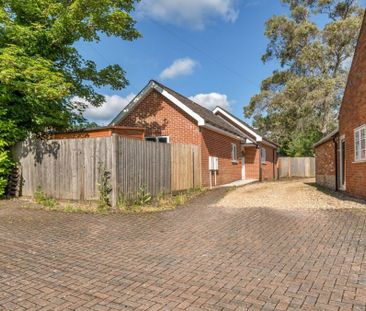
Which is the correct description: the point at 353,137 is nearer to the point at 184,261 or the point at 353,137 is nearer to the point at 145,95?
the point at 184,261

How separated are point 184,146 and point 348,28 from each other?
979 inches

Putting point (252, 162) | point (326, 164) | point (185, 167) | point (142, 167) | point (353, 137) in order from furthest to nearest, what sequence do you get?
point (252, 162)
point (326, 164)
point (185, 167)
point (353, 137)
point (142, 167)

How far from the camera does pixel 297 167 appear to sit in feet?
111

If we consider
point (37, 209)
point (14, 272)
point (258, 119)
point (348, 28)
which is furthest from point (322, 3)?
point (14, 272)

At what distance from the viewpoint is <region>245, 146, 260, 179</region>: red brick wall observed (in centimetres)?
2581

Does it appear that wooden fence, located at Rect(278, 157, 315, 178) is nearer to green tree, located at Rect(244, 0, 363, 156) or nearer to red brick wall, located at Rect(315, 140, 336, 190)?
green tree, located at Rect(244, 0, 363, 156)

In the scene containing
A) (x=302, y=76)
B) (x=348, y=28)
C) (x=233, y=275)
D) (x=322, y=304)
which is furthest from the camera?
(x=302, y=76)

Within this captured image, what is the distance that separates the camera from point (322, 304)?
373 cm

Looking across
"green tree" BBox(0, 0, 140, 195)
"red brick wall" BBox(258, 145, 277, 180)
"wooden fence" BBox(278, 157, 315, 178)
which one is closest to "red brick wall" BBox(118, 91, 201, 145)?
"green tree" BBox(0, 0, 140, 195)

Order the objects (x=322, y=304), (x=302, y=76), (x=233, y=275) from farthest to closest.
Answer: (x=302, y=76) → (x=233, y=275) → (x=322, y=304)

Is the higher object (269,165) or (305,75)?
(305,75)

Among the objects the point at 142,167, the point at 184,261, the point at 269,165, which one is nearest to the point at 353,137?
the point at 142,167

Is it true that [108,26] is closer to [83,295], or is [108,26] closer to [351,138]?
[351,138]

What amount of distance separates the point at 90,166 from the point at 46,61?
13.8 ft
